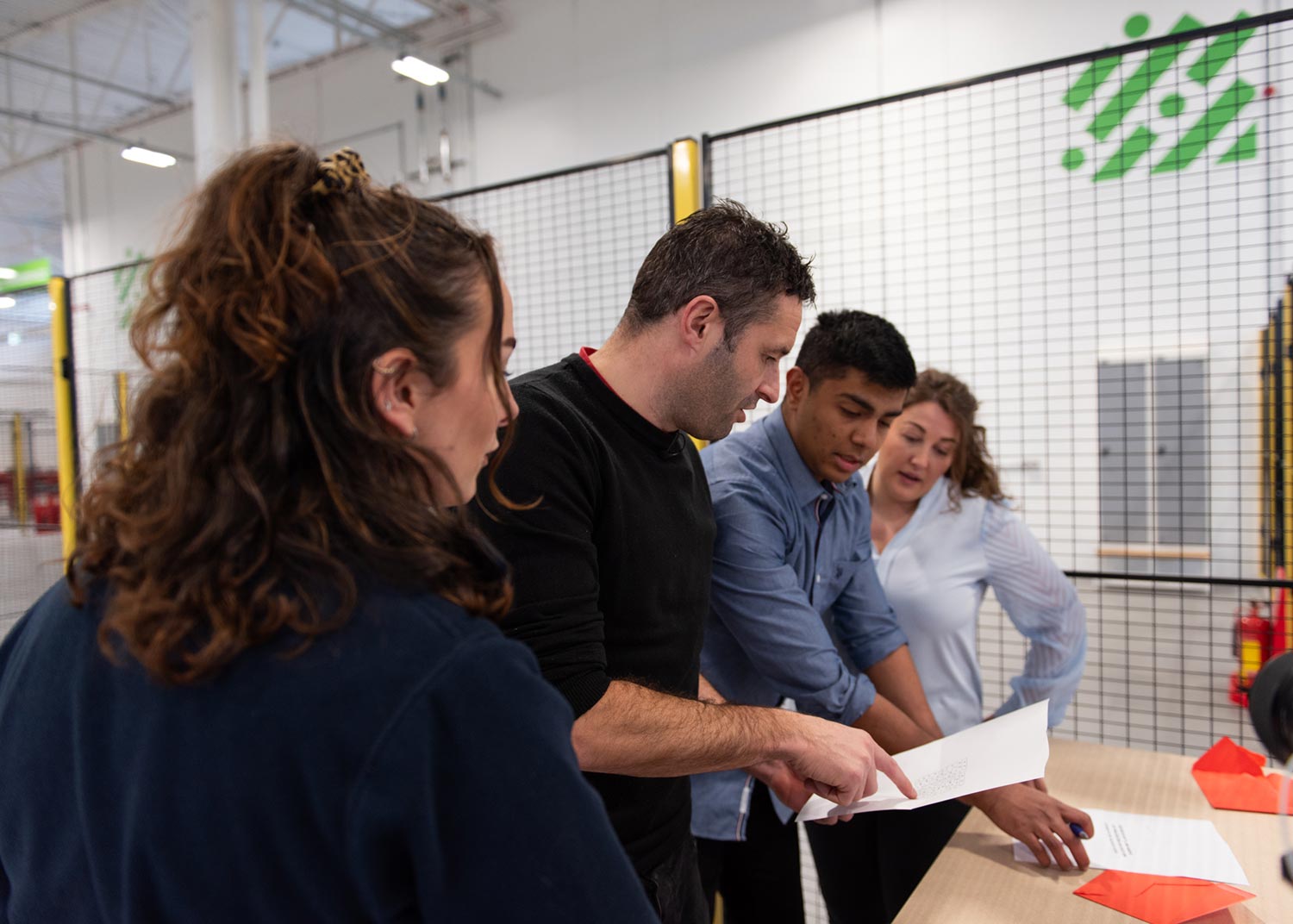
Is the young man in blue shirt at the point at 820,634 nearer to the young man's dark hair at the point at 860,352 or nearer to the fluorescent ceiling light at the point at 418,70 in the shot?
the young man's dark hair at the point at 860,352

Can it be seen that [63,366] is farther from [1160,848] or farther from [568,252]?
[1160,848]

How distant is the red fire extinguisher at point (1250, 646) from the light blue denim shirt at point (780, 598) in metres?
1.43

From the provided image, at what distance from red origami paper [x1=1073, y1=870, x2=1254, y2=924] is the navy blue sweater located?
99cm

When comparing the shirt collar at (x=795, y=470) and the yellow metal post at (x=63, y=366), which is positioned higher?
the yellow metal post at (x=63, y=366)

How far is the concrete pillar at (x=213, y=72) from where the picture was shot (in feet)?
12.8

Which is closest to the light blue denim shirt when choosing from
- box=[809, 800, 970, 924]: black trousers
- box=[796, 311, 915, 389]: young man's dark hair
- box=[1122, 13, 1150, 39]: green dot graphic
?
box=[796, 311, 915, 389]: young man's dark hair

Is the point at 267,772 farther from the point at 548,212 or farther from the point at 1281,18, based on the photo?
the point at 548,212

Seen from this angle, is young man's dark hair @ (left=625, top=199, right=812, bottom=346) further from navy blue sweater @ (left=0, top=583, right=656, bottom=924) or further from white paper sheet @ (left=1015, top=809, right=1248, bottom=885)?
white paper sheet @ (left=1015, top=809, right=1248, bottom=885)

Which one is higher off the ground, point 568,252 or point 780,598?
point 568,252

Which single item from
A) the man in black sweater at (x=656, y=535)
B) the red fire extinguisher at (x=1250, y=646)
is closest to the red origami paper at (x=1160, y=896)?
the man in black sweater at (x=656, y=535)

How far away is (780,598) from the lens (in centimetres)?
140

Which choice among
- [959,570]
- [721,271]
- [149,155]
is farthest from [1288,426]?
[149,155]

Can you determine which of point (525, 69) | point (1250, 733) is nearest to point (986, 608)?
point (1250, 733)

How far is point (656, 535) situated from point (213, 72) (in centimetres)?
396
